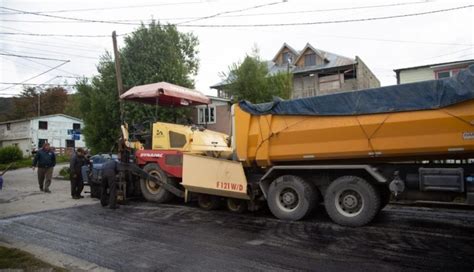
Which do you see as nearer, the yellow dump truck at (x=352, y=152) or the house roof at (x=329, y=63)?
the yellow dump truck at (x=352, y=152)

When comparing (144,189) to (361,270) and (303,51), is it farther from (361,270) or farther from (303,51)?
(303,51)

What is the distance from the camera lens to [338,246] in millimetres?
6121

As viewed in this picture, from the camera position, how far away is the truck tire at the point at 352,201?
289 inches

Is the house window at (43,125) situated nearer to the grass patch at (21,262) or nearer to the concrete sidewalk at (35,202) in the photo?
the concrete sidewalk at (35,202)

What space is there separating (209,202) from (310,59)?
105 ft

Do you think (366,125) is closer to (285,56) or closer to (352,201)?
(352,201)

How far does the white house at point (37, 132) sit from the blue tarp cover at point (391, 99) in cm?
4773

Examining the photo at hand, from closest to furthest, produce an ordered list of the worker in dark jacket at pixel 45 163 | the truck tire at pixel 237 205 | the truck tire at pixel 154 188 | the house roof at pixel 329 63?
A: the truck tire at pixel 237 205, the truck tire at pixel 154 188, the worker in dark jacket at pixel 45 163, the house roof at pixel 329 63

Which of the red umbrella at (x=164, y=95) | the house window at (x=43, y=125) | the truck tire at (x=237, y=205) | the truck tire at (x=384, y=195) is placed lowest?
the truck tire at (x=237, y=205)

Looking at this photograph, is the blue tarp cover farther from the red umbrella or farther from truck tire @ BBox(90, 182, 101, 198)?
truck tire @ BBox(90, 182, 101, 198)

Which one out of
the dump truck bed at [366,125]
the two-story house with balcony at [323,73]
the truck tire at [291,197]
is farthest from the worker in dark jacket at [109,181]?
the two-story house with balcony at [323,73]

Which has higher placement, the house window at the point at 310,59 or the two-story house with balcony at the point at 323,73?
the house window at the point at 310,59

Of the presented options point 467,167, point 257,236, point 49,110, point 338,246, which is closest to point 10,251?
point 257,236

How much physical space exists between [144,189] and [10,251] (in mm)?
5723
